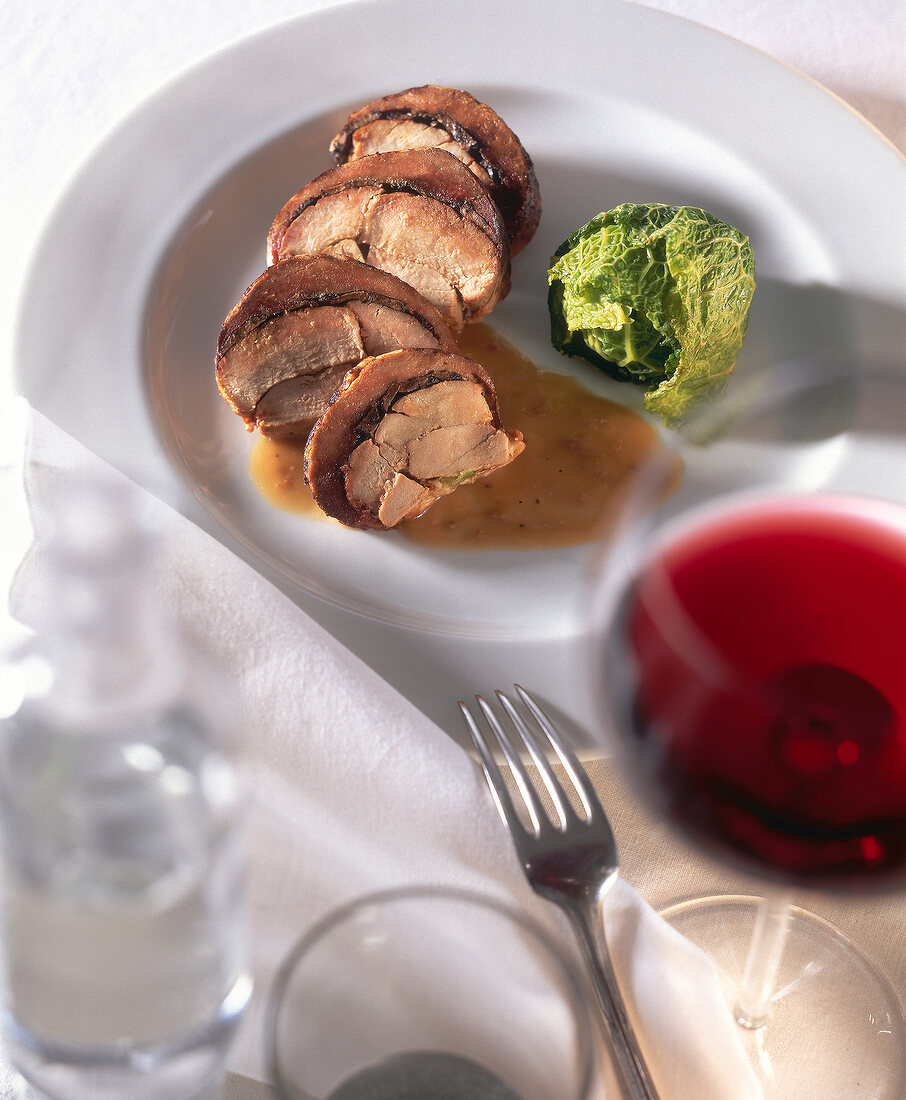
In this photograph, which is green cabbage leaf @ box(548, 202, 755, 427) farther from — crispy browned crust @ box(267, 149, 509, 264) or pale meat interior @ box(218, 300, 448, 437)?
pale meat interior @ box(218, 300, 448, 437)

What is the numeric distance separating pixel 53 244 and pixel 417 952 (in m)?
1.29

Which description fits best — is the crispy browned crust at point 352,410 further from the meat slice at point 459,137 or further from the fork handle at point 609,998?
the fork handle at point 609,998

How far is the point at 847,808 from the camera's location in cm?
98

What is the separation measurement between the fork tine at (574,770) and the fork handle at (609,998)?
11 cm

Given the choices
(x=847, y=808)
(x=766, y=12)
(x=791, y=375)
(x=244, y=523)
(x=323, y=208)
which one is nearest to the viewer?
(x=847, y=808)

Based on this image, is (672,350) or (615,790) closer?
(615,790)

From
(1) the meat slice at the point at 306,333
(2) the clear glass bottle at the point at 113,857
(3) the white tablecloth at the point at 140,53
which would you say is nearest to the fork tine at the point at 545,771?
(2) the clear glass bottle at the point at 113,857

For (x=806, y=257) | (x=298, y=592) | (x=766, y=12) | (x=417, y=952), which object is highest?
(x=766, y=12)

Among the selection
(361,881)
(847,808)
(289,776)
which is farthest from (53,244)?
(847,808)

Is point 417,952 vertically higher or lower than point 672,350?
lower

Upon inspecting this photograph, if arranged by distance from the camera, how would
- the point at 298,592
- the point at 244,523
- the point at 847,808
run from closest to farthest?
the point at 847,808
the point at 298,592
the point at 244,523

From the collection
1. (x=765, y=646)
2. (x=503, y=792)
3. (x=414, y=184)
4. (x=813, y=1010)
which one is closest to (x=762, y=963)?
(x=813, y=1010)

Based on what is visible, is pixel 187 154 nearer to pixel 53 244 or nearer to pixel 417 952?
pixel 53 244

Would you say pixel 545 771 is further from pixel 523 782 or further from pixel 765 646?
pixel 765 646
